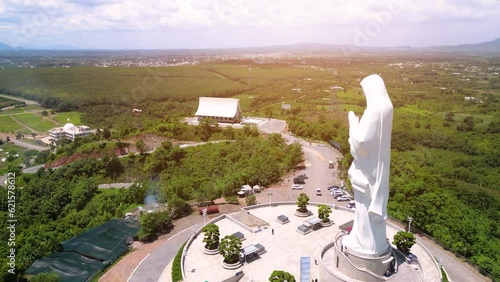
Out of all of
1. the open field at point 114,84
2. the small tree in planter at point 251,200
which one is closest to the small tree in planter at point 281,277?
the small tree in planter at point 251,200

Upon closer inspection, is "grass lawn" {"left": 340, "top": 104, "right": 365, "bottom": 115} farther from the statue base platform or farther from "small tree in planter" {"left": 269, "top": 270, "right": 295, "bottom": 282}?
"small tree in planter" {"left": 269, "top": 270, "right": 295, "bottom": 282}

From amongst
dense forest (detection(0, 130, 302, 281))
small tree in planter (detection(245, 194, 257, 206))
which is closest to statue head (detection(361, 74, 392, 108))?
small tree in planter (detection(245, 194, 257, 206))

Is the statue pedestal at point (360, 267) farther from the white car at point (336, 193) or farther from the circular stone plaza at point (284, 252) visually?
the white car at point (336, 193)

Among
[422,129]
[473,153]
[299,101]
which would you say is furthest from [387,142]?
[299,101]

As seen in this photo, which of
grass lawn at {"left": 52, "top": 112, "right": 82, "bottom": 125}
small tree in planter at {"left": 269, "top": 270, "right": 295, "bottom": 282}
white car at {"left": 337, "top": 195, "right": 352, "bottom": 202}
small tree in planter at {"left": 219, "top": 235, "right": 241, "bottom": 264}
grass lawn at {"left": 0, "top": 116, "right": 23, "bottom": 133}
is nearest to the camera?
small tree in planter at {"left": 269, "top": 270, "right": 295, "bottom": 282}

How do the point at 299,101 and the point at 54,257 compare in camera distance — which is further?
the point at 299,101

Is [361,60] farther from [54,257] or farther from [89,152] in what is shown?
[54,257]
